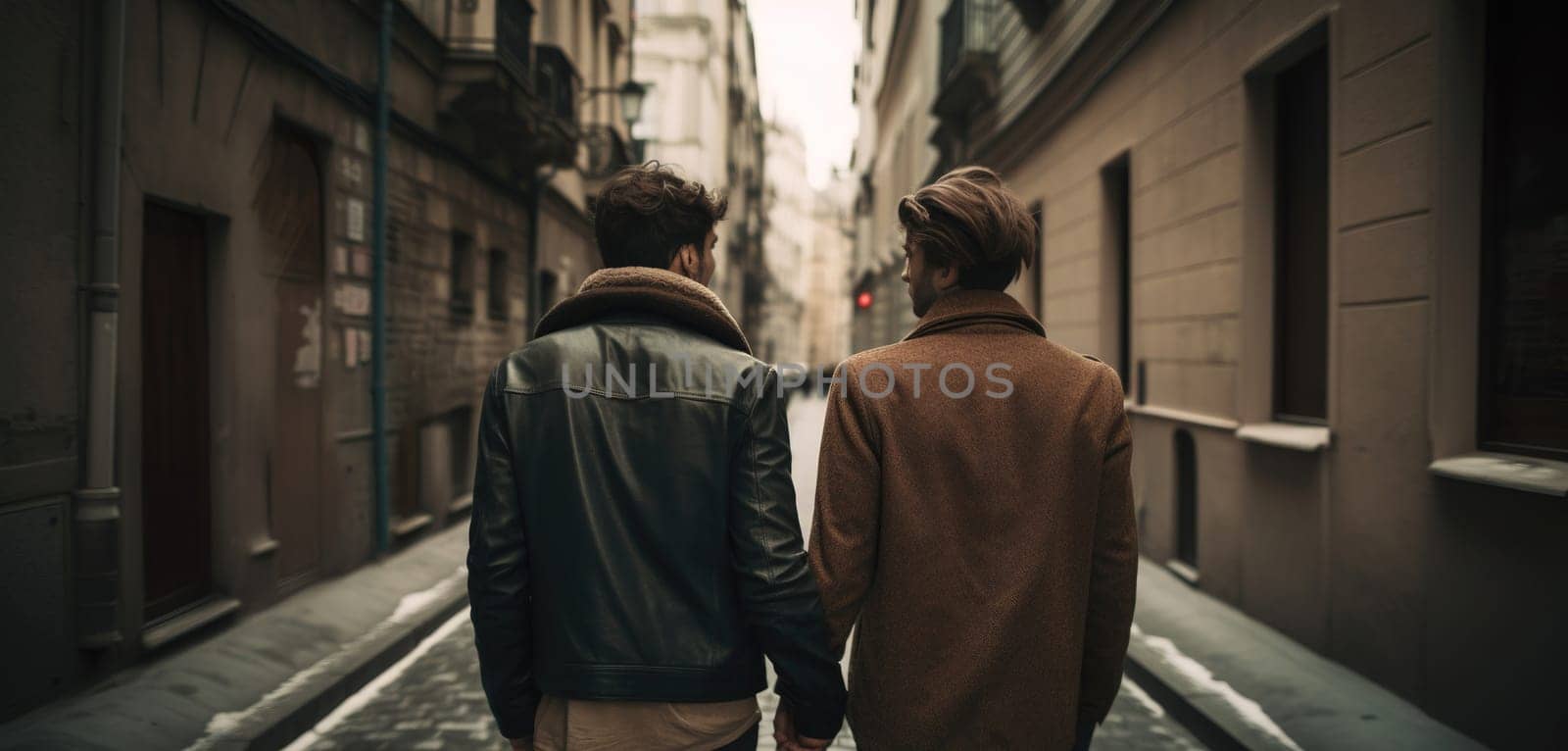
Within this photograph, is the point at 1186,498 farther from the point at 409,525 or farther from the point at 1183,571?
the point at 409,525

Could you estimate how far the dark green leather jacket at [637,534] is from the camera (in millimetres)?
1894

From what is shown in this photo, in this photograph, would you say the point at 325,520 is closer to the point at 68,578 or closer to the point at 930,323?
the point at 68,578

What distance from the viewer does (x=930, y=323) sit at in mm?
2076

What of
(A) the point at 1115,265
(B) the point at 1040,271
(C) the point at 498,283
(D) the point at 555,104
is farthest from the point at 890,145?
(A) the point at 1115,265

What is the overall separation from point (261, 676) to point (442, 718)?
1.07 meters

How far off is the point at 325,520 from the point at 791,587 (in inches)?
236

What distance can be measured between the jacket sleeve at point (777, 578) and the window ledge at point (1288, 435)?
13.3 ft

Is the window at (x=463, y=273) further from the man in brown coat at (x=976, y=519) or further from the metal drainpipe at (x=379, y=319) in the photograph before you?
the man in brown coat at (x=976, y=519)

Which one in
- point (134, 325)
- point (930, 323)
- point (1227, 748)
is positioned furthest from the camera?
point (134, 325)

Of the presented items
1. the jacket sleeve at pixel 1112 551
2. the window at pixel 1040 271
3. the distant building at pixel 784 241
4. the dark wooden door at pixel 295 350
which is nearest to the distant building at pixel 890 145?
the window at pixel 1040 271

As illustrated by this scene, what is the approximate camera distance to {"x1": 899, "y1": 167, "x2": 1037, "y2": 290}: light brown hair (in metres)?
2.00

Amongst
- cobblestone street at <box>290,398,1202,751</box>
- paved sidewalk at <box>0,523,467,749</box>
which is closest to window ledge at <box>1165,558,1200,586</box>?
cobblestone street at <box>290,398,1202,751</box>

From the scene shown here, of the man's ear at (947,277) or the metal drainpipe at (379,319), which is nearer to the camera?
the man's ear at (947,277)

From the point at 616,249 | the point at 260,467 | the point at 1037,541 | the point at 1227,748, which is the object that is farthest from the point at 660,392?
the point at 260,467
